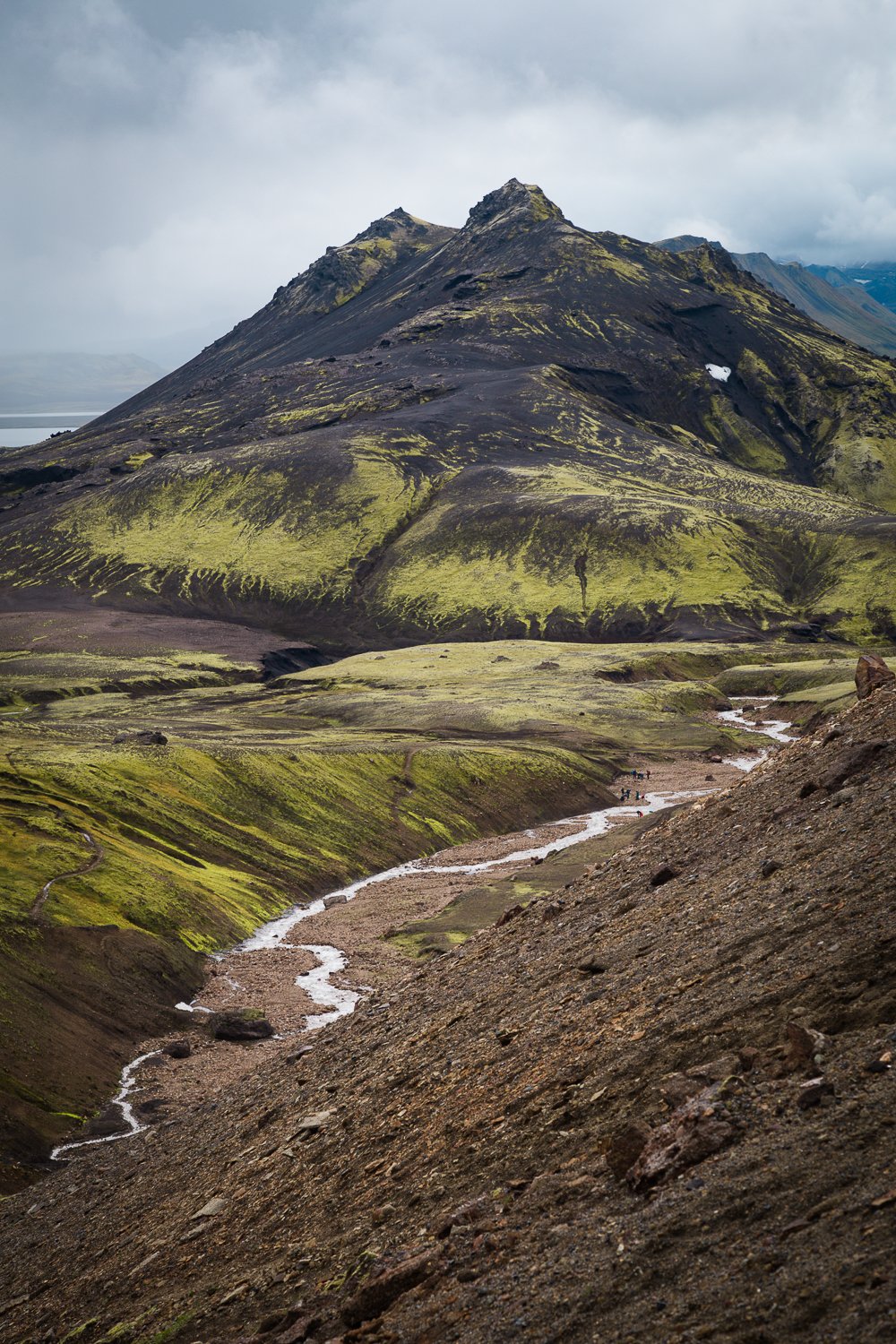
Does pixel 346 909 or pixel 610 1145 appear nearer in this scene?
pixel 610 1145

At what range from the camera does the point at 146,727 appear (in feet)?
541

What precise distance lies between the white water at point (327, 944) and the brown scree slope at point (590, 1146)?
15.6 m

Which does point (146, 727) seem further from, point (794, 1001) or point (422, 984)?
point (794, 1001)

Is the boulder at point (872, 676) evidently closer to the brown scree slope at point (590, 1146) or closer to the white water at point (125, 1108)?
the brown scree slope at point (590, 1146)

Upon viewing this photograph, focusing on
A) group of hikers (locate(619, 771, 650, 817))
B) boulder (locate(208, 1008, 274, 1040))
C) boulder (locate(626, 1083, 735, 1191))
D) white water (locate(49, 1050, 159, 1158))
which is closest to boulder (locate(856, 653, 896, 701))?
boulder (locate(626, 1083, 735, 1191))

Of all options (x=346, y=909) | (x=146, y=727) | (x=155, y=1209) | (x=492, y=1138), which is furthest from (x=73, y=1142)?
(x=146, y=727)

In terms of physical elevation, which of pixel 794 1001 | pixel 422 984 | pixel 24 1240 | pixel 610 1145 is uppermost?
pixel 794 1001

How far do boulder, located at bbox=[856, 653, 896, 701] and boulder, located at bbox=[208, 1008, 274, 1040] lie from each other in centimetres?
4357

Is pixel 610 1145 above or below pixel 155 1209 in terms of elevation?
above

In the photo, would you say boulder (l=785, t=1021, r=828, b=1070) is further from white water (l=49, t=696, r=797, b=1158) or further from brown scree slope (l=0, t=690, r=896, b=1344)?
white water (l=49, t=696, r=797, b=1158)

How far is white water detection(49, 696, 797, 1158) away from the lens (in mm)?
63500

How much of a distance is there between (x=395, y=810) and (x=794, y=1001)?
11352 cm

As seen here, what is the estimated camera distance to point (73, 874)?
8800 centimetres

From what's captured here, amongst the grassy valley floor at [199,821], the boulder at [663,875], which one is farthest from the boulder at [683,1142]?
the grassy valley floor at [199,821]
